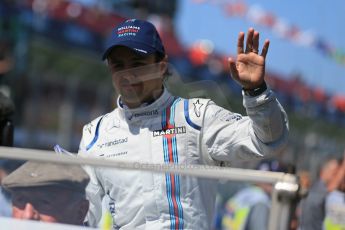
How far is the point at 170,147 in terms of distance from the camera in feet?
8.61

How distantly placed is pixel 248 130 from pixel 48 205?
703mm

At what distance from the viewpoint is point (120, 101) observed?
2832mm

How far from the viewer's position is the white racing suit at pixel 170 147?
7.86ft

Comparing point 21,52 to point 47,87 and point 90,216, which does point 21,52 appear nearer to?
point 47,87

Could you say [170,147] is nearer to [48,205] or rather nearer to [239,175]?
[48,205]

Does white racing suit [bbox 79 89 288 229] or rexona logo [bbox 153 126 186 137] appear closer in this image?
white racing suit [bbox 79 89 288 229]

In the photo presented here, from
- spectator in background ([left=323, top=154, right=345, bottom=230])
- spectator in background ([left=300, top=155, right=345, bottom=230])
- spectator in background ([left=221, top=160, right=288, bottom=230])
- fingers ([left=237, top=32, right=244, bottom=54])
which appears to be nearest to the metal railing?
spectator in background ([left=221, top=160, right=288, bottom=230])

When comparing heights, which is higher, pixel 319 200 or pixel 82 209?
pixel 82 209

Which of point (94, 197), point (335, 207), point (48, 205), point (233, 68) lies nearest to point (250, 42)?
point (233, 68)

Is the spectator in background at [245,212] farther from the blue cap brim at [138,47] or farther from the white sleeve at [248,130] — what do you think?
the blue cap brim at [138,47]

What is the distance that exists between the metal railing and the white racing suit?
5.7 inches

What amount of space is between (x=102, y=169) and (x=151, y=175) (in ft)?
0.48

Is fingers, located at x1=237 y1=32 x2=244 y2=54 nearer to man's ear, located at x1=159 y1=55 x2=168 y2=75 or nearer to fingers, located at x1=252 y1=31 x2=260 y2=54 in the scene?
fingers, located at x1=252 y1=31 x2=260 y2=54

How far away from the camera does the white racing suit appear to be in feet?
7.86
